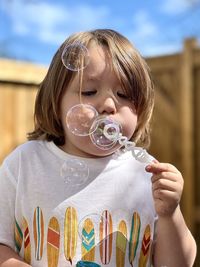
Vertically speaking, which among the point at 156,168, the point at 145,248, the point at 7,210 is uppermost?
the point at 156,168

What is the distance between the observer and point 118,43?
1.26m

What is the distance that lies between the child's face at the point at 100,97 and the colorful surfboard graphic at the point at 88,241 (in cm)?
17

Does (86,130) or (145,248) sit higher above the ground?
(86,130)

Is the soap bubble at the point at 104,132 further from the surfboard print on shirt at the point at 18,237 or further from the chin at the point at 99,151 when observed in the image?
the surfboard print on shirt at the point at 18,237

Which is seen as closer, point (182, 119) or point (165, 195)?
point (165, 195)

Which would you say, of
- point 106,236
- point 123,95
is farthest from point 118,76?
point 106,236

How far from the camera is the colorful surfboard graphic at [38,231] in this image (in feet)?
3.86

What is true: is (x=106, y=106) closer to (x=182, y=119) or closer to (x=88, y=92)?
(x=88, y=92)

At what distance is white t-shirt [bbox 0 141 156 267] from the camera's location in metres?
1.17

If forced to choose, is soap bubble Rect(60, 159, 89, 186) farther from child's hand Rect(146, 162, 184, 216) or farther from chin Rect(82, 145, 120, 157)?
child's hand Rect(146, 162, 184, 216)

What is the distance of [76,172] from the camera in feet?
3.94

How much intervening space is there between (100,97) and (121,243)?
343 millimetres

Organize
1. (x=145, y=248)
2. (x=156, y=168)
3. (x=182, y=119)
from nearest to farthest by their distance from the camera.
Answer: (x=156, y=168), (x=145, y=248), (x=182, y=119)

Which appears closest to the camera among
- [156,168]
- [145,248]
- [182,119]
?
[156,168]
